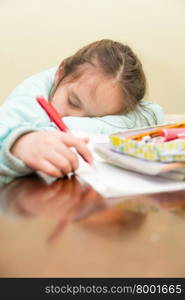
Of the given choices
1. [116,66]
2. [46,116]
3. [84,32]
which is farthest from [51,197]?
[84,32]

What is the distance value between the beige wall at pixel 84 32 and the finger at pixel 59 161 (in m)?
0.94

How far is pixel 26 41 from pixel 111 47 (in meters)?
0.36

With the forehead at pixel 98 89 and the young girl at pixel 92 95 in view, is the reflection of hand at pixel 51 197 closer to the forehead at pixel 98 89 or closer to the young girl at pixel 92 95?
the young girl at pixel 92 95

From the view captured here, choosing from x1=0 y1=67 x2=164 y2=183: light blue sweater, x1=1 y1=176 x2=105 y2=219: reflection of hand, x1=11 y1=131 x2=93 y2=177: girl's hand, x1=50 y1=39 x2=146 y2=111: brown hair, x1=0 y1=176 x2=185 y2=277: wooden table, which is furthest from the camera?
x1=50 y1=39 x2=146 y2=111: brown hair

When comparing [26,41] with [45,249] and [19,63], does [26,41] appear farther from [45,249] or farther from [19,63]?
[45,249]

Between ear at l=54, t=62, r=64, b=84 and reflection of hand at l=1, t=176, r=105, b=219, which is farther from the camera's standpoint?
ear at l=54, t=62, r=64, b=84

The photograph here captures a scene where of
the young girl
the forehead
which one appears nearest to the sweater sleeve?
the young girl

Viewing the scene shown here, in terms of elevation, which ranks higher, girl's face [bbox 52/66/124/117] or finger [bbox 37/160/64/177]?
finger [bbox 37/160/64/177]

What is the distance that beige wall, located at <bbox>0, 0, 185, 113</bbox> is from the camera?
129cm

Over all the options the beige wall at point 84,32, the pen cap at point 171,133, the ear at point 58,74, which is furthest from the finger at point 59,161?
the beige wall at point 84,32

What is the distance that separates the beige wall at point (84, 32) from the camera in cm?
129

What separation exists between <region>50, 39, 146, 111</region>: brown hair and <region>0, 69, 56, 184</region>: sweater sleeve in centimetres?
6

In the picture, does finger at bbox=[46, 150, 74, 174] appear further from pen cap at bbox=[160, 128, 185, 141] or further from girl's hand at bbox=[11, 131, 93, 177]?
pen cap at bbox=[160, 128, 185, 141]

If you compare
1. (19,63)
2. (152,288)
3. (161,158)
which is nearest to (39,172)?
(161,158)
